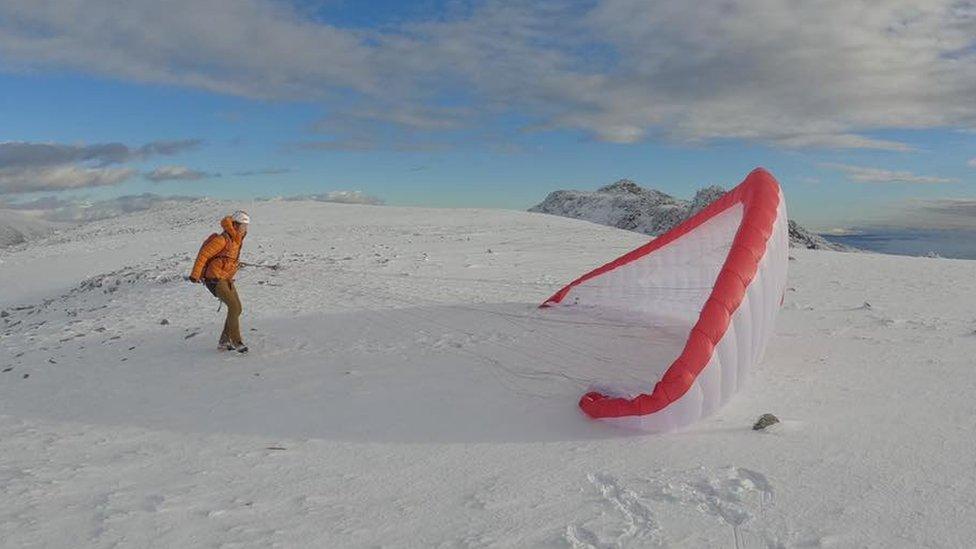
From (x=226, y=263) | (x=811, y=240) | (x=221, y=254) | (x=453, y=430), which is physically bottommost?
(x=453, y=430)

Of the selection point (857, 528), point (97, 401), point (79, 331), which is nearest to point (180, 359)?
point (97, 401)

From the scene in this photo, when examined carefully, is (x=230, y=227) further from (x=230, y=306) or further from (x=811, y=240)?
(x=811, y=240)

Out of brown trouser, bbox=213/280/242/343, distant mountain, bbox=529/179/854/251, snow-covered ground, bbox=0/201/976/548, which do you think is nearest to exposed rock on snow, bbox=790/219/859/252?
distant mountain, bbox=529/179/854/251

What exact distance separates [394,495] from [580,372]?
11.8 ft

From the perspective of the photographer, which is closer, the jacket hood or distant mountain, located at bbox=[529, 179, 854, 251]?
the jacket hood

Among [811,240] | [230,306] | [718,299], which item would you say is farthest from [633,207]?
[718,299]

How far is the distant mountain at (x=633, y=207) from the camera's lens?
8838cm

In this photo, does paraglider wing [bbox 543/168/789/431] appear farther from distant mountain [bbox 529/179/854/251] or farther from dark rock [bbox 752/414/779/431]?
distant mountain [bbox 529/179/854/251]

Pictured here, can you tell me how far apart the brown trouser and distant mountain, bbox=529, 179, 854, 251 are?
221 ft

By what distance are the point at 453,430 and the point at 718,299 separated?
9.54 ft

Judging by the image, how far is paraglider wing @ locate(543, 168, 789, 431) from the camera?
19.8 feet

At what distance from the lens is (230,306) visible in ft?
32.1

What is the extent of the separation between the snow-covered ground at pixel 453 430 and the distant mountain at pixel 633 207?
212 feet

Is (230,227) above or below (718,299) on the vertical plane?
above
